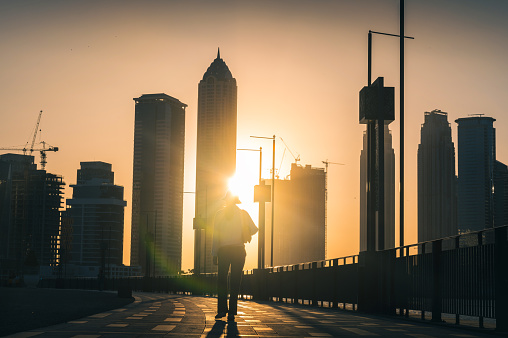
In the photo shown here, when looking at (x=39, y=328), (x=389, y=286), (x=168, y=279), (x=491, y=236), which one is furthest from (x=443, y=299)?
(x=168, y=279)

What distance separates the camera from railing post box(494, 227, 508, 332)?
10.9 metres

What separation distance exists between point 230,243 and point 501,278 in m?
4.63

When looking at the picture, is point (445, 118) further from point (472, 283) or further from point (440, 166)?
point (472, 283)

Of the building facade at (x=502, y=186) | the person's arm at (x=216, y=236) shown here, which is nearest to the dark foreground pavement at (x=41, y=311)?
the person's arm at (x=216, y=236)

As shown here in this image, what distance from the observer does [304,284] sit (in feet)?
90.6

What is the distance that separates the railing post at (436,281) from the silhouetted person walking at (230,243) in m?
3.30

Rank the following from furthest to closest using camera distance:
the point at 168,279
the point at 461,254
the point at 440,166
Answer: the point at 440,166
the point at 168,279
the point at 461,254

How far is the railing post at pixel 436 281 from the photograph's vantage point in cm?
1370

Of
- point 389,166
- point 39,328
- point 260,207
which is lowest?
point 39,328

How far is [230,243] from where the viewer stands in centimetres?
1364

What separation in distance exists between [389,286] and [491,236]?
5721mm

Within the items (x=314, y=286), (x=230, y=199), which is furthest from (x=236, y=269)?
(x=314, y=286)

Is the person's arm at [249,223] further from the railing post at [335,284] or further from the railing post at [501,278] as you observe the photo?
the railing post at [335,284]

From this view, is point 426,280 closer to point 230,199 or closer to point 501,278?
point 501,278
